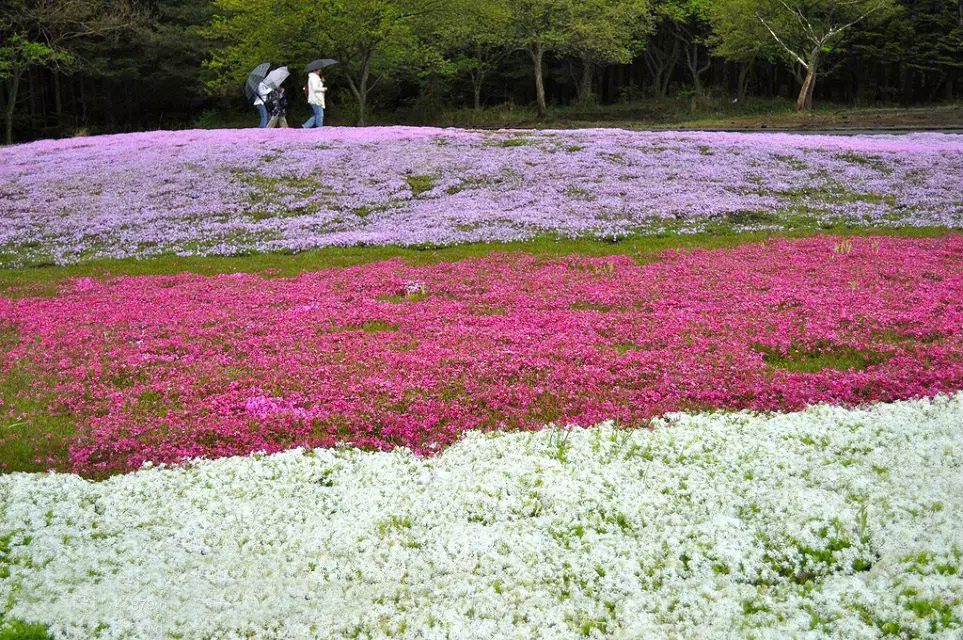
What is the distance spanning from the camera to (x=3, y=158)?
111 feet

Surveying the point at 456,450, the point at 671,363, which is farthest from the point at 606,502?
the point at 671,363

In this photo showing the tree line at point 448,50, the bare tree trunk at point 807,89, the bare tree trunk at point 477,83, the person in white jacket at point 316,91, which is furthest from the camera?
the bare tree trunk at point 477,83

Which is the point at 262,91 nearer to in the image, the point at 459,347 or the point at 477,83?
the point at 477,83

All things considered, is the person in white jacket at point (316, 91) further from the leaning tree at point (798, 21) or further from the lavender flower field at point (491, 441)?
the leaning tree at point (798, 21)

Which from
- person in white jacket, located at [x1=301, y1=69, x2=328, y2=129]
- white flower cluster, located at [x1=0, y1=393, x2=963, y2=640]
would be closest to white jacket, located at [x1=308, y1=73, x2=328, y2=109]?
person in white jacket, located at [x1=301, y1=69, x2=328, y2=129]

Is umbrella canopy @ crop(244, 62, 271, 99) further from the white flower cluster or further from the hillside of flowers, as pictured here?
the white flower cluster

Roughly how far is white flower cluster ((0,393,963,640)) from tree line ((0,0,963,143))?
44.4 meters

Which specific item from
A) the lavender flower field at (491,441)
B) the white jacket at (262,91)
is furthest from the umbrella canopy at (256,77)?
the lavender flower field at (491,441)

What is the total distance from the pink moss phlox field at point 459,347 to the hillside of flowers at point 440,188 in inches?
224

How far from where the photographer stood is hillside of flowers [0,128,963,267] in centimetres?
2141

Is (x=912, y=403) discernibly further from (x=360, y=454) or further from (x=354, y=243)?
(x=354, y=243)

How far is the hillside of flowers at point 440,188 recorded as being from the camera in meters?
21.4

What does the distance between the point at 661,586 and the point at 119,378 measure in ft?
26.0

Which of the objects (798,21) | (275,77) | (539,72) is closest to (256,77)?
(275,77)
